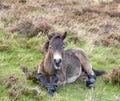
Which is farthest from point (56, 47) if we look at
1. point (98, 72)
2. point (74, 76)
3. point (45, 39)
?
point (45, 39)

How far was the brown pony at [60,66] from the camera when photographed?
817 centimetres

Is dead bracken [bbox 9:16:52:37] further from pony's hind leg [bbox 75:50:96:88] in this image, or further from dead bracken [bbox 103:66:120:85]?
dead bracken [bbox 103:66:120:85]

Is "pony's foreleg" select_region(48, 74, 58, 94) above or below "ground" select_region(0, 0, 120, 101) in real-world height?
above

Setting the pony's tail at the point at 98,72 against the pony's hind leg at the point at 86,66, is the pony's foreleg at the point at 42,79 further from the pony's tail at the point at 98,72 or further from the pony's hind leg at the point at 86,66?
the pony's tail at the point at 98,72

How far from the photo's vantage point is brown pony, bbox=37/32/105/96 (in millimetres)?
8172

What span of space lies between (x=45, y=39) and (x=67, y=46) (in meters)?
0.75

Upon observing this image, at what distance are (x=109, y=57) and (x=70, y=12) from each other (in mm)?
7056

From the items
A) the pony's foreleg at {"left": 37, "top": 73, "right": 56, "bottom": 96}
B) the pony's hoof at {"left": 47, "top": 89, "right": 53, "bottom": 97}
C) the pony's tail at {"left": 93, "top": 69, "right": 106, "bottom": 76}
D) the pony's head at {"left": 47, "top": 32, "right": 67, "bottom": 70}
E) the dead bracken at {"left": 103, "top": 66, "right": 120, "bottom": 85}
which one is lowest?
the pony's tail at {"left": 93, "top": 69, "right": 106, "bottom": 76}

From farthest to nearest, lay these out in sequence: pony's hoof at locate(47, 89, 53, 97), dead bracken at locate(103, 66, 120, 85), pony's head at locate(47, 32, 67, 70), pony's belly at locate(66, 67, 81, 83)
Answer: dead bracken at locate(103, 66, 120, 85) → pony's belly at locate(66, 67, 81, 83) → pony's head at locate(47, 32, 67, 70) → pony's hoof at locate(47, 89, 53, 97)

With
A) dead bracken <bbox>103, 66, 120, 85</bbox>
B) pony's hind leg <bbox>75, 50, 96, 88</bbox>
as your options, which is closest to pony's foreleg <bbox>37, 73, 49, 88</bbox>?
pony's hind leg <bbox>75, 50, 96, 88</bbox>

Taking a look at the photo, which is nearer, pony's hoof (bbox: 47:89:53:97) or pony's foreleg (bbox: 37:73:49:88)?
pony's hoof (bbox: 47:89:53:97)

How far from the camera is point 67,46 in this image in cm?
1193

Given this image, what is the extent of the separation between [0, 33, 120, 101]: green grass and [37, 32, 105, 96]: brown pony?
162 mm

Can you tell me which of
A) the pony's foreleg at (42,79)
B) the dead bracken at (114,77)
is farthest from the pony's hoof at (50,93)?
the dead bracken at (114,77)
